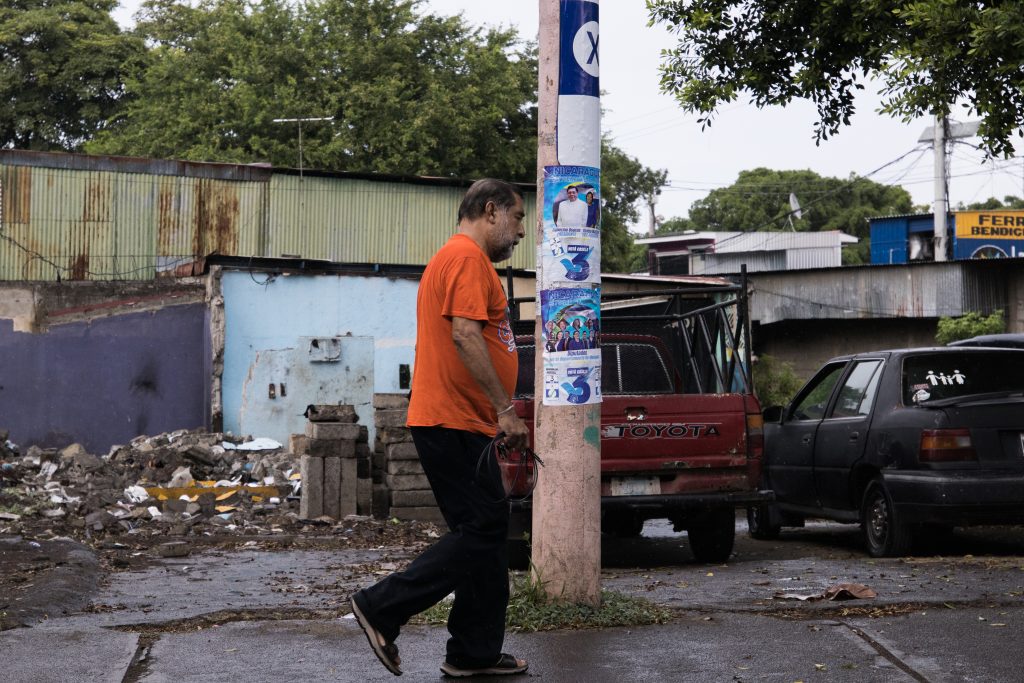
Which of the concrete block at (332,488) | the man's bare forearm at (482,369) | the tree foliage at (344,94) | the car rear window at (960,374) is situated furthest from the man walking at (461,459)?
the tree foliage at (344,94)

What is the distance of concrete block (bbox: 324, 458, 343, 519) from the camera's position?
12.6 m

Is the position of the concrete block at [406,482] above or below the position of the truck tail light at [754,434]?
below

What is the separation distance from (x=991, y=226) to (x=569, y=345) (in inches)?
1943

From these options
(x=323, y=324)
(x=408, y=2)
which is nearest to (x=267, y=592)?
(x=323, y=324)

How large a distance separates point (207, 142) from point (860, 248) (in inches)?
1694

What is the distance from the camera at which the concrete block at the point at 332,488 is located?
41.4 ft

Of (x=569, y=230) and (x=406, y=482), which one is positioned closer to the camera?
(x=569, y=230)

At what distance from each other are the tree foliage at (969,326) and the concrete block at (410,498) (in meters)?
23.7

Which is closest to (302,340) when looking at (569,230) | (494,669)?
(569,230)

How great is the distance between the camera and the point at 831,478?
960 cm

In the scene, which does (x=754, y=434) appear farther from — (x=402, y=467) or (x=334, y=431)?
(x=334, y=431)

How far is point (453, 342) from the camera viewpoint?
4.52 metres

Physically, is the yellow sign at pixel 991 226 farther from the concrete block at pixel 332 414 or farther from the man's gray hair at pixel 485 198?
the man's gray hair at pixel 485 198

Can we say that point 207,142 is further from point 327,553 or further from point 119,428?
point 327,553
